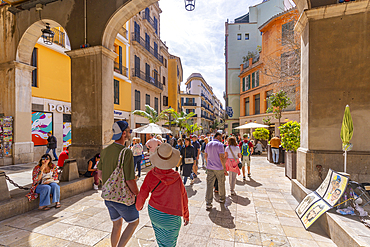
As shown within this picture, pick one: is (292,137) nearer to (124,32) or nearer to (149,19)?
(124,32)

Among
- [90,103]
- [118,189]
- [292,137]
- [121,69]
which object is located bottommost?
[118,189]

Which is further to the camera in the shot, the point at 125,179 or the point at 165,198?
the point at 125,179

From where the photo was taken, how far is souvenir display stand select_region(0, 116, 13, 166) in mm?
8555

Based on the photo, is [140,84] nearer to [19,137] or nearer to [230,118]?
[19,137]

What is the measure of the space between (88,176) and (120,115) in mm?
12910

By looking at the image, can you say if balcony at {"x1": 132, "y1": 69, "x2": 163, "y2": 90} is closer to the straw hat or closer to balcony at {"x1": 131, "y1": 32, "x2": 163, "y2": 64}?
balcony at {"x1": 131, "y1": 32, "x2": 163, "y2": 64}

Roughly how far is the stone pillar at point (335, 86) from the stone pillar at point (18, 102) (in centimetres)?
1165

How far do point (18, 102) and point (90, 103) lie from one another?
17.6 ft

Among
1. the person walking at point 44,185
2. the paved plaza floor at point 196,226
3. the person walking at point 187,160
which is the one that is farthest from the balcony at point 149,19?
the paved plaza floor at point 196,226

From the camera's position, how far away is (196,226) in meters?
3.75

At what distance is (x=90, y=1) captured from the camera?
259 inches

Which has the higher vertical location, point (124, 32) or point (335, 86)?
point (124, 32)

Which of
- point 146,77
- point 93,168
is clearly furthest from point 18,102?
point 146,77

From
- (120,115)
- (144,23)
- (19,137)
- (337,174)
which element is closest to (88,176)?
(19,137)
